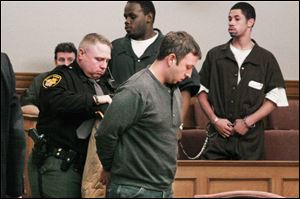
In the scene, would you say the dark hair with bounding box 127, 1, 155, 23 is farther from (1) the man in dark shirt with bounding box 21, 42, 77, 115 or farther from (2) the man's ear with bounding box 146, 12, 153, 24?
(1) the man in dark shirt with bounding box 21, 42, 77, 115

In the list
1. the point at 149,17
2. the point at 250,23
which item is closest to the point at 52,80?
the point at 149,17

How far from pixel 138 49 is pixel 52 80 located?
1462mm

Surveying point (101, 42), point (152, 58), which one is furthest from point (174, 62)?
point (152, 58)

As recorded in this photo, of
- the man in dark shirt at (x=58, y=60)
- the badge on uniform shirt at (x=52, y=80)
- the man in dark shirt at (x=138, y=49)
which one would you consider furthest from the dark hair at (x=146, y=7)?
the badge on uniform shirt at (x=52, y=80)

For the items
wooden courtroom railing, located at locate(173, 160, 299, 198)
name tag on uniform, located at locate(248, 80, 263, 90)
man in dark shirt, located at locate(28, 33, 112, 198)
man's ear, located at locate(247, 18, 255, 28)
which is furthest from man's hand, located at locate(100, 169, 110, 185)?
man's ear, located at locate(247, 18, 255, 28)

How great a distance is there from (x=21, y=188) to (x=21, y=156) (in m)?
0.15

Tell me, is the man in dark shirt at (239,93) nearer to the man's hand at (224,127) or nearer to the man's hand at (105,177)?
the man's hand at (224,127)

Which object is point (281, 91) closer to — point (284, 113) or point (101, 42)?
point (284, 113)

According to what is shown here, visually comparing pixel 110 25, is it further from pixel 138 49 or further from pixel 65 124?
pixel 65 124

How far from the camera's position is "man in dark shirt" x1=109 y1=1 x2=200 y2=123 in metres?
5.63

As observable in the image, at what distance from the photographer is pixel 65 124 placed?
4.40 meters

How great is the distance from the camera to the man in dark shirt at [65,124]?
14.3 feet

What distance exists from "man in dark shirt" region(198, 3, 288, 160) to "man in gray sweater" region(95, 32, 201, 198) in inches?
84.2

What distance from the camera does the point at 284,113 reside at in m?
7.37
